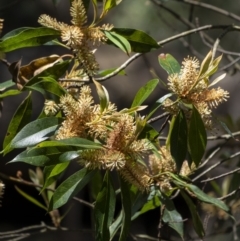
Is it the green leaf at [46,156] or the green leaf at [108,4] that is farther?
the green leaf at [108,4]

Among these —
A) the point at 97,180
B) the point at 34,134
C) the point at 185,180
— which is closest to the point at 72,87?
the point at 34,134

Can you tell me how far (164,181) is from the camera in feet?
4.03

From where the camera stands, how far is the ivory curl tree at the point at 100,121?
0.99m

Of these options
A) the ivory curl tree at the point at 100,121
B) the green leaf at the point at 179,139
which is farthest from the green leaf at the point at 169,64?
the green leaf at the point at 179,139

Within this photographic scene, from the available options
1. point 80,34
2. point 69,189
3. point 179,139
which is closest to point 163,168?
point 179,139

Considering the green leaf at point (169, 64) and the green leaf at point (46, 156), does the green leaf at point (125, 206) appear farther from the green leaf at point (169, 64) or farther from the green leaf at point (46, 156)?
the green leaf at point (169, 64)

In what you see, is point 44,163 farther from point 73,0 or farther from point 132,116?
point 73,0

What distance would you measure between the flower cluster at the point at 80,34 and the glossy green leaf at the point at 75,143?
17cm

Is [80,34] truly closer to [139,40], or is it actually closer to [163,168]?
[139,40]

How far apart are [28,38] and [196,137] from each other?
370 mm

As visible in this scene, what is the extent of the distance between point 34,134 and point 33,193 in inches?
110

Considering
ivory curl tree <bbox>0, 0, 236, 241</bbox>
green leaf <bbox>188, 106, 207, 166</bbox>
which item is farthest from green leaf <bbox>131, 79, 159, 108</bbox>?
green leaf <bbox>188, 106, 207, 166</bbox>

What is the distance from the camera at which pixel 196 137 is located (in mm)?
1106

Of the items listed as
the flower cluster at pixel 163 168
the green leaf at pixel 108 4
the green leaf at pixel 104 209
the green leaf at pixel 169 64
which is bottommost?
the green leaf at pixel 104 209
